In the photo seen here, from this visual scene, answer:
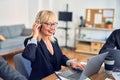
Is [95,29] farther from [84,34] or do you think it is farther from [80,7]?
[80,7]

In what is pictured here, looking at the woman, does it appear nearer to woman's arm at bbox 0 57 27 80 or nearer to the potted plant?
woman's arm at bbox 0 57 27 80

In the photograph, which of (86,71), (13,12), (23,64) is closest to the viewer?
(86,71)

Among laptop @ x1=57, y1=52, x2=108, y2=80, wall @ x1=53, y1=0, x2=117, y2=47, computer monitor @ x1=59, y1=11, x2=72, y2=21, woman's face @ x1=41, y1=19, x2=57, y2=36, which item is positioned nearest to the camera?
laptop @ x1=57, y1=52, x2=108, y2=80

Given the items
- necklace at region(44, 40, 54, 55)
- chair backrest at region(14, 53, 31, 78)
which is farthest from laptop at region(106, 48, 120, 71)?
chair backrest at region(14, 53, 31, 78)

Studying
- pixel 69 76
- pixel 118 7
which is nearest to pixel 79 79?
pixel 69 76

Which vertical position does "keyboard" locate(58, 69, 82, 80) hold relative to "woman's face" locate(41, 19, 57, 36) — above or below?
below

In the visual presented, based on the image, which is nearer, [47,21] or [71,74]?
[71,74]

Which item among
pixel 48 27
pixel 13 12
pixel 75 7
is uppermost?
pixel 75 7

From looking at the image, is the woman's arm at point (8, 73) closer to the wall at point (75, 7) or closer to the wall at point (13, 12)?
the wall at point (13, 12)

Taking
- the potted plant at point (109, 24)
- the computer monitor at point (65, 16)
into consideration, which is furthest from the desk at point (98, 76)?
the computer monitor at point (65, 16)

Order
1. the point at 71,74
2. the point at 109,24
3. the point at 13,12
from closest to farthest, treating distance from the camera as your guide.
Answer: the point at 71,74, the point at 109,24, the point at 13,12

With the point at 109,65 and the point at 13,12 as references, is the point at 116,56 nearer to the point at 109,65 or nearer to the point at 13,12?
the point at 109,65

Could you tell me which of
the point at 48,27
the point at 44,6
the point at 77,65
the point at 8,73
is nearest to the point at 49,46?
the point at 48,27

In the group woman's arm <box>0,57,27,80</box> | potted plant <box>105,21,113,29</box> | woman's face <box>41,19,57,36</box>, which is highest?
woman's face <box>41,19,57,36</box>
